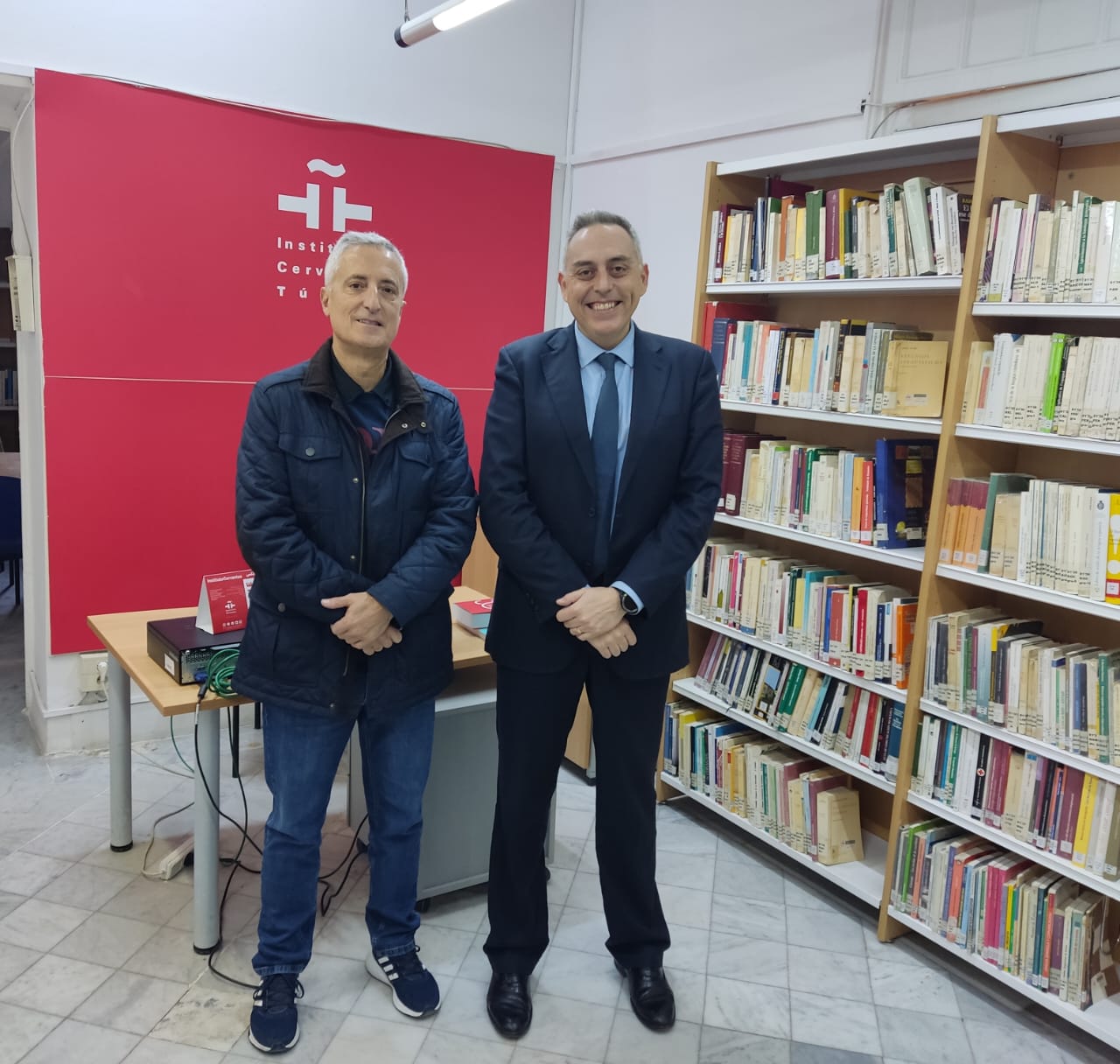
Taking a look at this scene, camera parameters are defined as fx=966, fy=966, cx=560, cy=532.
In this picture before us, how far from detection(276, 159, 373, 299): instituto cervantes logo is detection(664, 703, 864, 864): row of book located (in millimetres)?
2185

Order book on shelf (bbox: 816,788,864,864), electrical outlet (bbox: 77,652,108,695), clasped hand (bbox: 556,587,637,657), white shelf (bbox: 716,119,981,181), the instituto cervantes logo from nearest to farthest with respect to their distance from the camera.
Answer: clasped hand (bbox: 556,587,637,657), white shelf (bbox: 716,119,981,181), book on shelf (bbox: 816,788,864,864), electrical outlet (bbox: 77,652,108,695), the instituto cervantes logo

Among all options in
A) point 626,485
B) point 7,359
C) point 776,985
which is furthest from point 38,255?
point 7,359

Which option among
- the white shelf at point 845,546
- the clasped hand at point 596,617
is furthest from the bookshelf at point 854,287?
the clasped hand at point 596,617

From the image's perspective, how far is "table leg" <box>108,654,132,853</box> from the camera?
9.29ft

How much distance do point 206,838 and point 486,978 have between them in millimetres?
785

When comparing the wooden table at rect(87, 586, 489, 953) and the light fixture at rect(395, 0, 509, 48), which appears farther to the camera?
the light fixture at rect(395, 0, 509, 48)

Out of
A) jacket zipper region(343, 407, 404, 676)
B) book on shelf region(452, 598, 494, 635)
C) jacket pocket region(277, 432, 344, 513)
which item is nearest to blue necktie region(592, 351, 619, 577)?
jacket zipper region(343, 407, 404, 676)

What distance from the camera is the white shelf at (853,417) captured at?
255 centimetres

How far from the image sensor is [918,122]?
9.75ft

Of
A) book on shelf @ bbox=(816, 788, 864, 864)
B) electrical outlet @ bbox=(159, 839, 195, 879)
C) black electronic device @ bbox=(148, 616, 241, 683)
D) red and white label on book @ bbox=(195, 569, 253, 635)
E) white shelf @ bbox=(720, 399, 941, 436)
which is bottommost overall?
electrical outlet @ bbox=(159, 839, 195, 879)

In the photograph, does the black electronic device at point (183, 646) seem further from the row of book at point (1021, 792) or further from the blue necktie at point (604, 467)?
the row of book at point (1021, 792)

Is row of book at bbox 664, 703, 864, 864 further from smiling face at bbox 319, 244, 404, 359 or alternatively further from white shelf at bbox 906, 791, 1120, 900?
smiling face at bbox 319, 244, 404, 359

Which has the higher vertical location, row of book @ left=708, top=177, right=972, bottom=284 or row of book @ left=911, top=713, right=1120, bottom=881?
row of book @ left=708, top=177, right=972, bottom=284

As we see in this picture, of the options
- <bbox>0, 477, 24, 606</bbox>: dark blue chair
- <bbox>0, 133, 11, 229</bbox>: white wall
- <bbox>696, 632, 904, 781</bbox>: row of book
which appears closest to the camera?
<bbox>696, 632, 904, 781</bbox>: row of book
